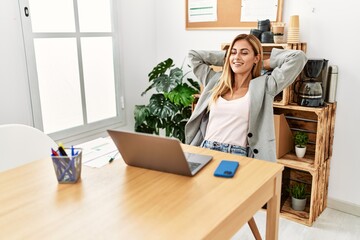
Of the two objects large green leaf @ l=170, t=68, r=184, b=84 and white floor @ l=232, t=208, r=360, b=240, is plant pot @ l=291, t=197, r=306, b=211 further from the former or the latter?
large green leaf @ l=170, t=68, r=184, b=84

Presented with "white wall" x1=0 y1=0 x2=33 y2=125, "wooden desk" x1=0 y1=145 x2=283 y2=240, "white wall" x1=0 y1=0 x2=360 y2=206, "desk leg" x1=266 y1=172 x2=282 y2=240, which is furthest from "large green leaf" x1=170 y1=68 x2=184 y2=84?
"desk leg" x1=266 y1=172 x2=282 y2=240

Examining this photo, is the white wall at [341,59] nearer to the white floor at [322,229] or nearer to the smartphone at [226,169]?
the white floor at [322,229]

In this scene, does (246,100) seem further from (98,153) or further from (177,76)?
(177,76)

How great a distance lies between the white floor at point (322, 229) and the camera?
2.29 m

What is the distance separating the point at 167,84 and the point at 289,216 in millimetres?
1389

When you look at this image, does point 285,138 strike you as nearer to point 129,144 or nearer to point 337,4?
point 337,4

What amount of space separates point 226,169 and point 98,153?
62 cm

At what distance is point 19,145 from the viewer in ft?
5.80

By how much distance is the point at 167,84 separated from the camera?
2830 mm

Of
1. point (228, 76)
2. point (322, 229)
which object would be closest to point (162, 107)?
point (228, 76)

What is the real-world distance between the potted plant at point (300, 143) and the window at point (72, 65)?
1620mm

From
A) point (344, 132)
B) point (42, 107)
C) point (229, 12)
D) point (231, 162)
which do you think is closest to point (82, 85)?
point (42, 107)

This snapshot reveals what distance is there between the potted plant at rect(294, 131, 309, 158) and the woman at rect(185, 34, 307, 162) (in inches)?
28.3

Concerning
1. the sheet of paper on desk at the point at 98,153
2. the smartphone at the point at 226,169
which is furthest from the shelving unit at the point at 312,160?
the sheet of paper on desk at the point at 98,153
